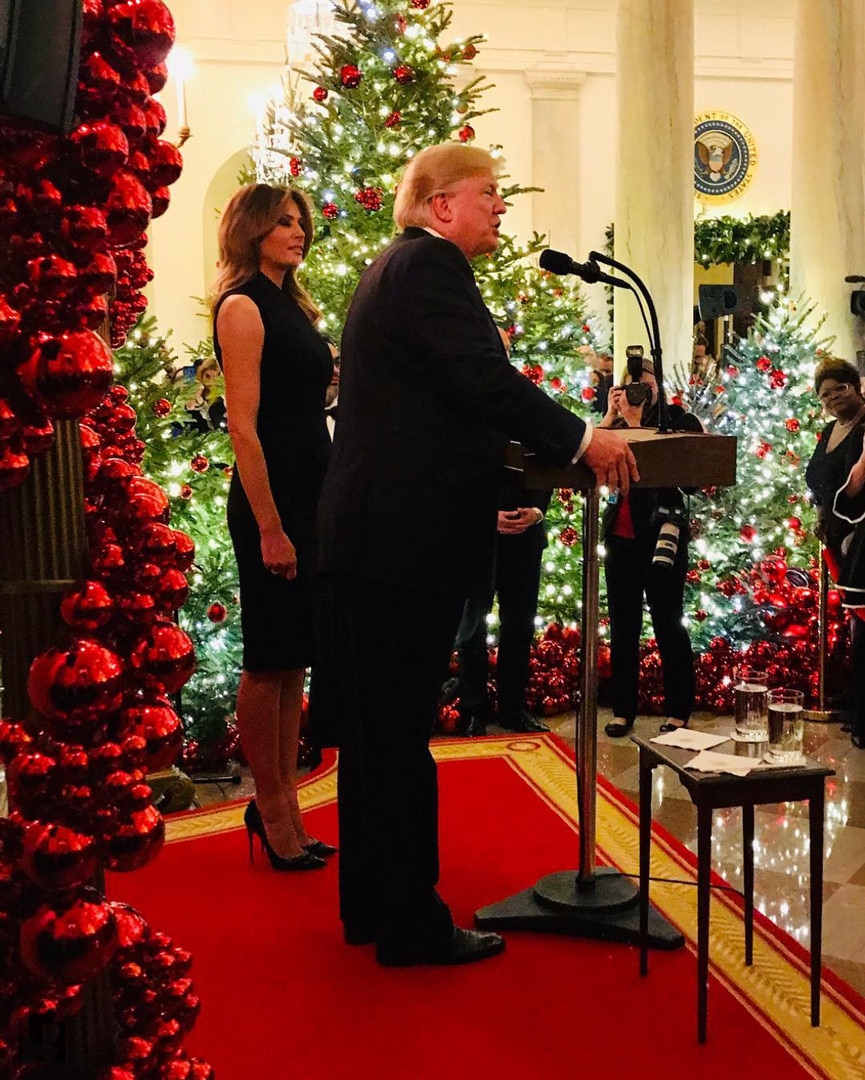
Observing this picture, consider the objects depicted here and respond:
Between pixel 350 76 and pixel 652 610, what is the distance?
9.15 ft

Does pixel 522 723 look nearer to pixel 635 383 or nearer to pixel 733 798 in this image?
pixel 635 383

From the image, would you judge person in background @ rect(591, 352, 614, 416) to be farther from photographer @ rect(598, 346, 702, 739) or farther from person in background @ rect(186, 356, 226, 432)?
photographer @ rect(598, 346, 702, 739)

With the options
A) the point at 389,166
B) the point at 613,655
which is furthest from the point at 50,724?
the point at 389,166

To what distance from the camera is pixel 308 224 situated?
3178 mm

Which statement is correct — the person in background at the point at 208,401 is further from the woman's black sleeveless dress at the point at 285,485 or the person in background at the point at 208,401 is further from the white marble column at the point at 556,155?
the white marble column at the point at 556,155

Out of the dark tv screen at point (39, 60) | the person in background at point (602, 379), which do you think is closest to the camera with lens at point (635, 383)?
the dark tv screen at point (39, 60)

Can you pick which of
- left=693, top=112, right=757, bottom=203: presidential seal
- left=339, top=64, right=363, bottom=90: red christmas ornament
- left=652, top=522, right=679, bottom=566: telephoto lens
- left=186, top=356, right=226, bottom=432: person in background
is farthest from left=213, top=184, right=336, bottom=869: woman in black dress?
left=693, top=112, right=757, bottom=203: presidential seal

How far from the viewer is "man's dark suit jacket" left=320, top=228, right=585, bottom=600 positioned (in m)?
2.52

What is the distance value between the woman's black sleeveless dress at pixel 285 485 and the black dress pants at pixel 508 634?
6.41 ft

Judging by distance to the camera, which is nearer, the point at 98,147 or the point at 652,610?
the point at 98,147

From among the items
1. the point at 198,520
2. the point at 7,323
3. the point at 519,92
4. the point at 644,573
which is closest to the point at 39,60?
the point at 7,323

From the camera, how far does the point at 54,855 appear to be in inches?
50.6

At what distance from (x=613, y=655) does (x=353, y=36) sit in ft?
10.3

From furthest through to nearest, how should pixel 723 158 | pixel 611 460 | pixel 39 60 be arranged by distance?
1. pixel 723 158
2. pixel 611 460
3. pixel 39 60
